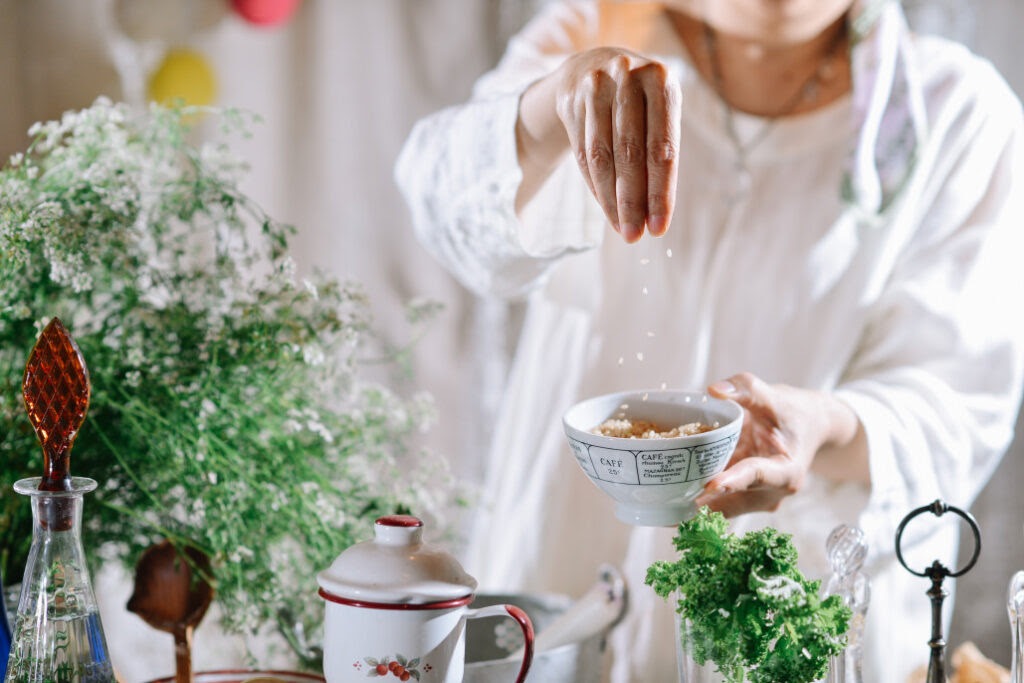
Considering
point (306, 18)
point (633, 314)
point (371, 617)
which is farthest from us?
point (306, 18)

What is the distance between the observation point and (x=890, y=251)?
1.17 m

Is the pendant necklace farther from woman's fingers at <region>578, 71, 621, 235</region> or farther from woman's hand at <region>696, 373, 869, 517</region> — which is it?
woman's fingers at <region>578, 71, 621, 235</region>

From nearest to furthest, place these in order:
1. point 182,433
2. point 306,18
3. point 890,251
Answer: point 182,433 < point 890,251 < point 306,18

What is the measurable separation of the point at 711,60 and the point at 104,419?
2.95ft

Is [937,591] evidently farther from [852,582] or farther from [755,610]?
[755,610]

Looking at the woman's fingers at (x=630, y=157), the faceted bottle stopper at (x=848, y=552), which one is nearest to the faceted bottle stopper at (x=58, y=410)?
the woman's fingers at (x=630, y=157)

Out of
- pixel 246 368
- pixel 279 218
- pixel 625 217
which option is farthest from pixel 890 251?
pixel 279 218

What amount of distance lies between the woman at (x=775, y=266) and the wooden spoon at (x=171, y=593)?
1.37 feet

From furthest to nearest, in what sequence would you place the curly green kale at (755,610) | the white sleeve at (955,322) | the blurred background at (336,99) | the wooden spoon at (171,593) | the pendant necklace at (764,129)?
the blurred background at (336,99) < the pendant necklace at (764,129) < the white sleeve at (955,322) < the wooden spoon at (171,593) < the curly green kale at (755,610)

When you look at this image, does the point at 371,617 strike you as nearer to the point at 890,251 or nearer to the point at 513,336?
the point at 890,251

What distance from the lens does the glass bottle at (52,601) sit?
2.12ft

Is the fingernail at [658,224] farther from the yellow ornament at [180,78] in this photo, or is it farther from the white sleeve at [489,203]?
the yellow ornament at [180,78]

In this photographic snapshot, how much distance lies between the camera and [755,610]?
0.57 metres

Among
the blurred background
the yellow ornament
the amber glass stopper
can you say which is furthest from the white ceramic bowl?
the yellow ornament
